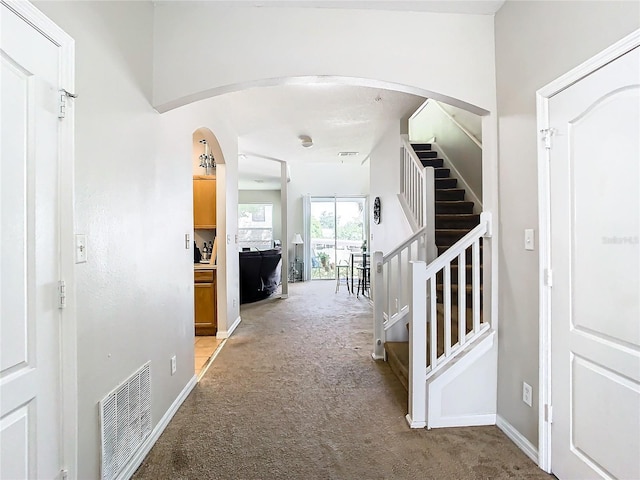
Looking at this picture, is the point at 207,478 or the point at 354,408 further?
the point at 354,408

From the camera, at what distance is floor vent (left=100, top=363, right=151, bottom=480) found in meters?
1.66

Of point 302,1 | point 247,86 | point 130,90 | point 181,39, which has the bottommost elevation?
point 130,90

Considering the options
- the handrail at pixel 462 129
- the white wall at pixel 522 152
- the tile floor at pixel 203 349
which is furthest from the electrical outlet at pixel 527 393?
the handrail at pixel 462 129

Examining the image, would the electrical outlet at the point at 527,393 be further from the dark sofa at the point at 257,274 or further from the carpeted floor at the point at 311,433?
the dark sofa at the point at 257,274

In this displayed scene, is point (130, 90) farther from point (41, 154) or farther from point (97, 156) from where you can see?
point (41, 154)

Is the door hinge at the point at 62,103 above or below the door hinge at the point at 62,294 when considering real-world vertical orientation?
above

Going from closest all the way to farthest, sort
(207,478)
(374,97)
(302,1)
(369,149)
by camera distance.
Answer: (207,478) → (302,1) → (374,97) → (369,149)

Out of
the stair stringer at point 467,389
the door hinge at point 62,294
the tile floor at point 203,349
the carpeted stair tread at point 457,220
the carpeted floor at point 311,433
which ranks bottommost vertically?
the carpeted floor at point 311,433

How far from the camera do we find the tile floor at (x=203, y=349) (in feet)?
11.4

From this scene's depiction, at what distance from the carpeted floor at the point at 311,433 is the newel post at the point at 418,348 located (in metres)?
0.11

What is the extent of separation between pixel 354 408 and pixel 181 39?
2655 millimetres

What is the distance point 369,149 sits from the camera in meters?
6.30

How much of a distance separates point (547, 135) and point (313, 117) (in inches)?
123

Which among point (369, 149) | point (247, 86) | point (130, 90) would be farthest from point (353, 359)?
point (369, 149)
